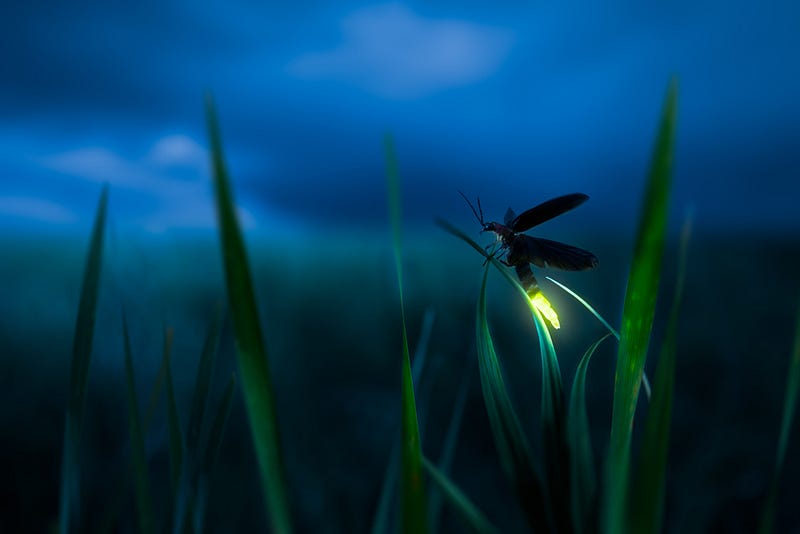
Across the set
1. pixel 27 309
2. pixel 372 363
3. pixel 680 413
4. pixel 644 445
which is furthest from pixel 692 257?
pixel 27 309

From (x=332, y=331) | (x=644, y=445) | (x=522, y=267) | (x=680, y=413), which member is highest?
(x=522, y=267)

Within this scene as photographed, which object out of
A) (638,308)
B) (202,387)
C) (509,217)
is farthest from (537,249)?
(202,387)

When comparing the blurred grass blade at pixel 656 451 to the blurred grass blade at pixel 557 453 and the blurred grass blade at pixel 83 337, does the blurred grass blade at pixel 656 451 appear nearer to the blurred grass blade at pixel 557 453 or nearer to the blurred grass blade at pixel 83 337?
the blurred grass blade at pixel 557 453

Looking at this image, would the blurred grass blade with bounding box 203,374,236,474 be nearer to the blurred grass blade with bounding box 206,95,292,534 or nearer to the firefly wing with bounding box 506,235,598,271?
the blurred grass blade with bounding box 206,95,292,534

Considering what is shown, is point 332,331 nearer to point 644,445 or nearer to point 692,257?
point 692,257

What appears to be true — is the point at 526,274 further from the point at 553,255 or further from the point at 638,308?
the point at 638,308
